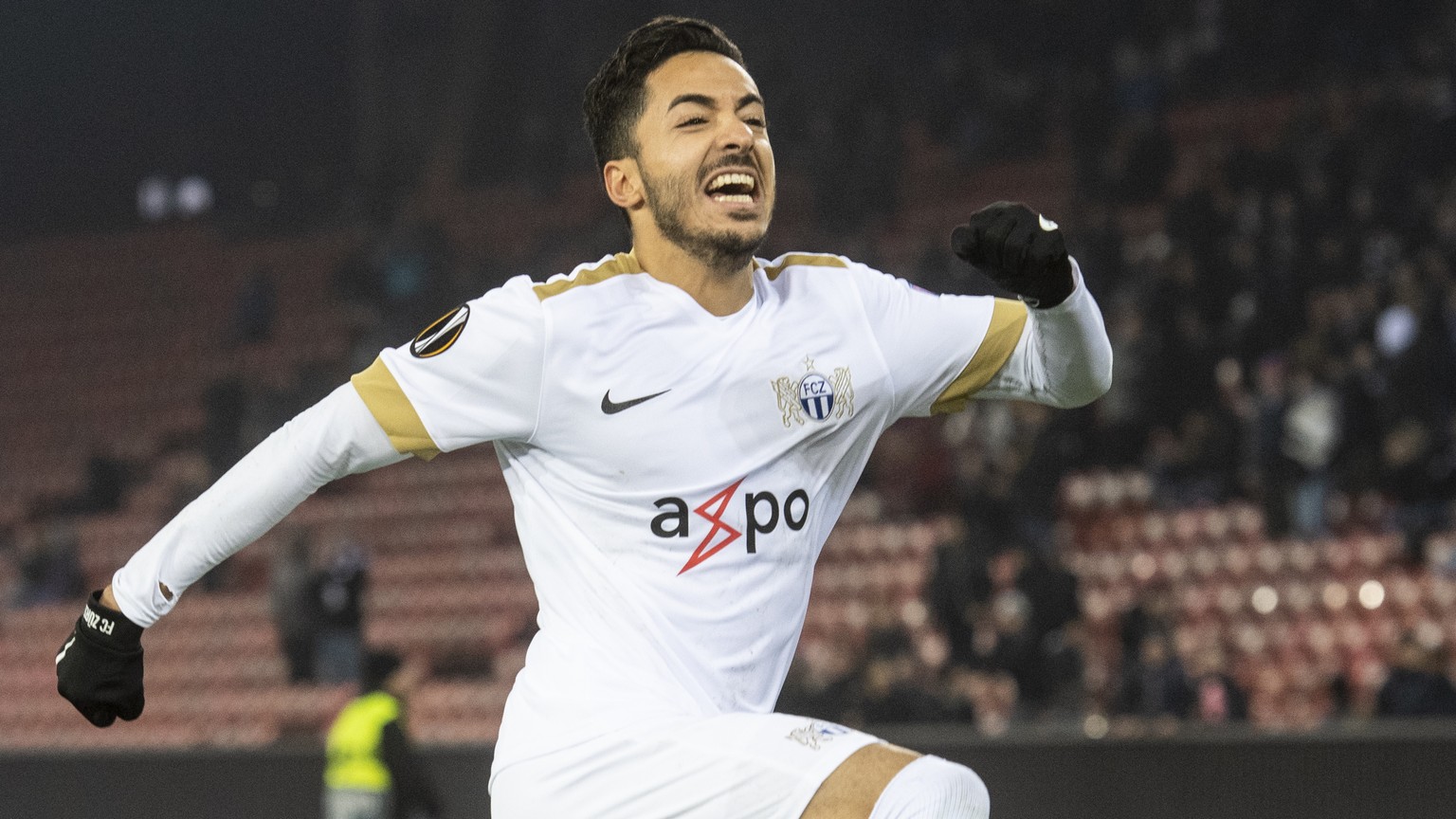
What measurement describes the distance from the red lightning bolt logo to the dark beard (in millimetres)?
413

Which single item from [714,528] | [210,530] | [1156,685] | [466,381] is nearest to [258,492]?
[210,530]

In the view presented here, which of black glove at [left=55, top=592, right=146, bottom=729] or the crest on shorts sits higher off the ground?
black glove at [left=55, top=592, right=146, bottom=729]

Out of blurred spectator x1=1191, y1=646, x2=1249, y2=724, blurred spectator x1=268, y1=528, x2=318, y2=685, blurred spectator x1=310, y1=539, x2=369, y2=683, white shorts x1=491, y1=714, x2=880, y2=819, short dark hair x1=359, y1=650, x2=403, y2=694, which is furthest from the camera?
blurred spectator x1=268, y1=528, x2=318, y2=685

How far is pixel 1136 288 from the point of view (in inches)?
473

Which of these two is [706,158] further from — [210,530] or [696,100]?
[210,530]

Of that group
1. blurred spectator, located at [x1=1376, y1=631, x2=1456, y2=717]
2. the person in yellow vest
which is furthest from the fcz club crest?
blurred spectator, located at [x1=1376, y1=631, x2=1456, y2=717]

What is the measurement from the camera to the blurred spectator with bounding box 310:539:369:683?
12758 mm

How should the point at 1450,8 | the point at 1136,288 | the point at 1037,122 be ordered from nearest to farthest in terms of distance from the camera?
the point at 1136,288 < the point at 1450,8 < the point at 1037,122

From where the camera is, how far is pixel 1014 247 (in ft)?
9.61

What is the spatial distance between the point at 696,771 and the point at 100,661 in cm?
105

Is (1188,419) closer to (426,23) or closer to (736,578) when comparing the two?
(736,578)

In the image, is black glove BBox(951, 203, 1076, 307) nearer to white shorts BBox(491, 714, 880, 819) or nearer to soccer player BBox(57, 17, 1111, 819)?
soccer player BBox(57, 17, 1111, 819)

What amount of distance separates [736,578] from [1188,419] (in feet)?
27.0

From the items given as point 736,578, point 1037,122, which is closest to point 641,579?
point 736,578
